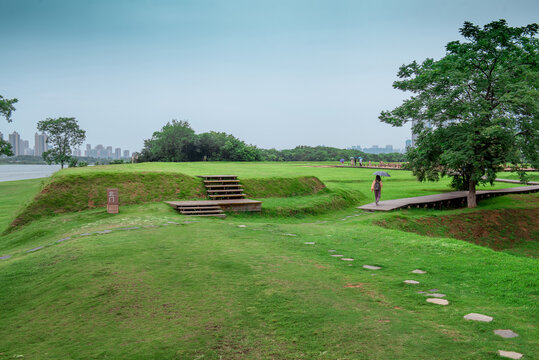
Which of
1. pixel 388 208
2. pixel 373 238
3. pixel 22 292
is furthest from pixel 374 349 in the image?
pixel 388 208

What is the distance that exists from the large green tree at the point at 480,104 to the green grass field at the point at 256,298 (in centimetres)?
1092

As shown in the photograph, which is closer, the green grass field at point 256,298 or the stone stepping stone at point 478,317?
the green grass field at point 256,298

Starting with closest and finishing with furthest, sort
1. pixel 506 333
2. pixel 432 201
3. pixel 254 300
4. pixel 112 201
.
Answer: pixel 506 333 < pixel 254 300 < pixel 112 201 < pixel 432 201

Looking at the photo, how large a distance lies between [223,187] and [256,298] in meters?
14.7

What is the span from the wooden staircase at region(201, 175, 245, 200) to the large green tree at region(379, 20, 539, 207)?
10.2 meters

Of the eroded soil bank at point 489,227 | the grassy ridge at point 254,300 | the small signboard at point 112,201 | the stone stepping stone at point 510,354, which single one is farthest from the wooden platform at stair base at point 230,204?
the stone stepping stone at point 510,354

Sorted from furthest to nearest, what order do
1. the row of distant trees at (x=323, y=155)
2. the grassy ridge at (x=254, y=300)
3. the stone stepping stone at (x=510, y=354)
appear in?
the row of distant trees at (x=323, y=155) < the grassy ridge at (x=254, y=300) < the stone stepping stone at (x=510, y=354)

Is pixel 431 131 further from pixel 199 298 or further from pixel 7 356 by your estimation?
pixel 7 356

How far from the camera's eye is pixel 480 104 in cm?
1884

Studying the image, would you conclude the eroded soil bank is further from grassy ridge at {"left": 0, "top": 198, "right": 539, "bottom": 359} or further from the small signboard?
the small signboard

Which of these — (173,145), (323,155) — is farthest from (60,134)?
(323,155)

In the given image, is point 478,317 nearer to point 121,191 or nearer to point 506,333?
point 506,333

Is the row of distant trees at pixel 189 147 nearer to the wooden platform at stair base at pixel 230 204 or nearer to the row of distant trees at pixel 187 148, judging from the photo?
the row of distant trees at pixel 187 148

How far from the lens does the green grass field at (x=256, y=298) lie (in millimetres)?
4164
